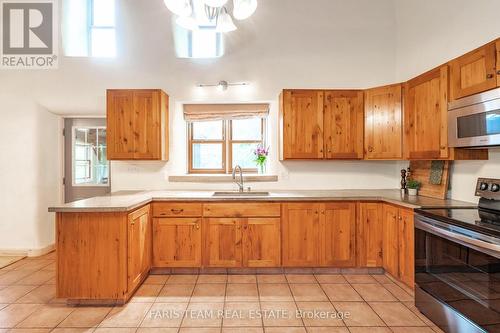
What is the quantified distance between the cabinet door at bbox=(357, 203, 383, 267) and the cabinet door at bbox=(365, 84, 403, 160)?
24.5 inches

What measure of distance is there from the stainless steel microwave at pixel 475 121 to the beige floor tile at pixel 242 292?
2131 mm

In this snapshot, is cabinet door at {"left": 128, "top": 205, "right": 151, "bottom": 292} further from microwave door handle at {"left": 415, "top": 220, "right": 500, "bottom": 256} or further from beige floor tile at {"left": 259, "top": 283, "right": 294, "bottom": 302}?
microwave door handle at {"left": 415, "top": 220, "right": 500, "bottom": 256}

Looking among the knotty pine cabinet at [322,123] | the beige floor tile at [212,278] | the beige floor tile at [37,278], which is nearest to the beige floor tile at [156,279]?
the beige floor tile at [212,278]

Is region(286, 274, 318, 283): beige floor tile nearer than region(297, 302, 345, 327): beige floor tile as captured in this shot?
No

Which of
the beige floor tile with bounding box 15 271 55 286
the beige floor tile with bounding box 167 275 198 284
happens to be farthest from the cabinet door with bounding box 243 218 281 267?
the beige floor tile with bounding box 15 271 55 286

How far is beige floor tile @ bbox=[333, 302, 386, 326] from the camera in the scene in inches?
85.8

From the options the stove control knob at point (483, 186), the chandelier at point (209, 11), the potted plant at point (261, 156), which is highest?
the chandelier at point (209, 11)

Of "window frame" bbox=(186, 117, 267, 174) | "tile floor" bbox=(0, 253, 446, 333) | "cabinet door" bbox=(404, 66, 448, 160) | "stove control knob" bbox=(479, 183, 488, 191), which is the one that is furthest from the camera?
"window frame" bbox=(186, 117, 267, 174)

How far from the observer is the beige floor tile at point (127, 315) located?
2.17 meters

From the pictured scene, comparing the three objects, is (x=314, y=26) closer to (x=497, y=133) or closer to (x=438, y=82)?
(x=438, y=82)

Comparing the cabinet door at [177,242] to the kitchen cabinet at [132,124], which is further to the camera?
the kitchen cabinet at [132,124]

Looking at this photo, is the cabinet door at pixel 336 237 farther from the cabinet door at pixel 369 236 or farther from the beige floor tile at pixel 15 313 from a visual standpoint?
the beige floor tile at pixel 15 313

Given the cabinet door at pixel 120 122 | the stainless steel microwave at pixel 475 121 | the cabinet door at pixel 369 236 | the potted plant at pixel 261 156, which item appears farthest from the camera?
the potted plant at pixel 261 156

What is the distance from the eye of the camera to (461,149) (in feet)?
7.89
